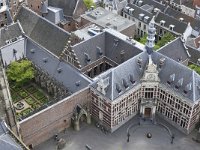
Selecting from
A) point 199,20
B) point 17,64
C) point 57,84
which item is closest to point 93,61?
point 57,84

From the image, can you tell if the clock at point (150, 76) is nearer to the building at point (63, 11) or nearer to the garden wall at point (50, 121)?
the garden wall at point (50, 121)

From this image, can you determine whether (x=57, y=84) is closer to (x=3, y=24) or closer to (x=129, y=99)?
(x=129, y=99)

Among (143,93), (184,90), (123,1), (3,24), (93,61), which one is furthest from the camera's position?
(123,1)

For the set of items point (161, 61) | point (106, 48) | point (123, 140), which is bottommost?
point (123, 140)

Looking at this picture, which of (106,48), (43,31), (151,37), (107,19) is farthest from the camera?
(107,19)

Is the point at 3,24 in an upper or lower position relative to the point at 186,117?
upper

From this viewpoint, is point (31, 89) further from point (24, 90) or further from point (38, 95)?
point (38, 95)

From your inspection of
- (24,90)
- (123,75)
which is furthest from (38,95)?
(123,75)
